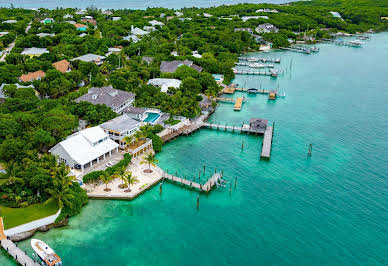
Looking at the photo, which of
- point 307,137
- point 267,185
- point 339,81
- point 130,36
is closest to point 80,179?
point 267,185

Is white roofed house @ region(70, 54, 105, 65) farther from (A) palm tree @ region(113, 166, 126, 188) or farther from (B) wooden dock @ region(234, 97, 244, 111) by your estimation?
(A) palm tree @ region(113, 166, 126, 188)

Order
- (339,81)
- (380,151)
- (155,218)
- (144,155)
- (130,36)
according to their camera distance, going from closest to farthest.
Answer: (155,218)
(144,155)
(380,151)
(339,81)
(130,36)

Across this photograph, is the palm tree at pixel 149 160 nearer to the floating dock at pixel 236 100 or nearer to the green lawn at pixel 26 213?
the green lawn at pixel 26 213

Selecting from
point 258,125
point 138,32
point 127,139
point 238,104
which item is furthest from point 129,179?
point 138,32

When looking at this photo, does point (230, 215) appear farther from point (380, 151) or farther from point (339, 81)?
point (339, 81)

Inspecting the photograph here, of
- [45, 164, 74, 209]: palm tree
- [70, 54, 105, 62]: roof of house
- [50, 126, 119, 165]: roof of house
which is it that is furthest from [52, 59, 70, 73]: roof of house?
[45, 164, 74, 209]: palm tree

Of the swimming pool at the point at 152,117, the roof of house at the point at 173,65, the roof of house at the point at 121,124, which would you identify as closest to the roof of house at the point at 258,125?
the swimming pool at the point at 152,117
